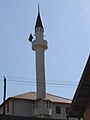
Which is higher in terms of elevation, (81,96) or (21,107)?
(81,96)

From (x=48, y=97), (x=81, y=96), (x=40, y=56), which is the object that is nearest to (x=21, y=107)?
(x=48, y=97)

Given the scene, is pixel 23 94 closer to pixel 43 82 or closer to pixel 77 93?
pixel 43 82

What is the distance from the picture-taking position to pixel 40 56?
4988 centimetres

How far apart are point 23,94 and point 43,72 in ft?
15.9

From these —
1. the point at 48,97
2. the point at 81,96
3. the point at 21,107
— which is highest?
the point at 81,96

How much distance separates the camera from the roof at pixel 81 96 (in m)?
15.7

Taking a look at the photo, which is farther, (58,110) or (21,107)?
(58,110)

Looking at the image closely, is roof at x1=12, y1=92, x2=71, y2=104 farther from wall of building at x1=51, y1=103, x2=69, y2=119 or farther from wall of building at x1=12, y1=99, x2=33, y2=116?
wall of building at x1=12, y1=99, x2=33, y2=116

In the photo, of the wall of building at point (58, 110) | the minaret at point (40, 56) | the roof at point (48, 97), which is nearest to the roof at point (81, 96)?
the minaret at point (40, 56)

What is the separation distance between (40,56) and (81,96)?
110ft

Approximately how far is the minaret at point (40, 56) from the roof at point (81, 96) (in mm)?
30507

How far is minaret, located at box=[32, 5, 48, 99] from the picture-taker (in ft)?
158

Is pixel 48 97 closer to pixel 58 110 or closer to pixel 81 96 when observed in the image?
pixel 58 110

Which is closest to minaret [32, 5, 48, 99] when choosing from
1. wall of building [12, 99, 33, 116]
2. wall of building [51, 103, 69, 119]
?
wall of building [12, 99, 33, 116]
